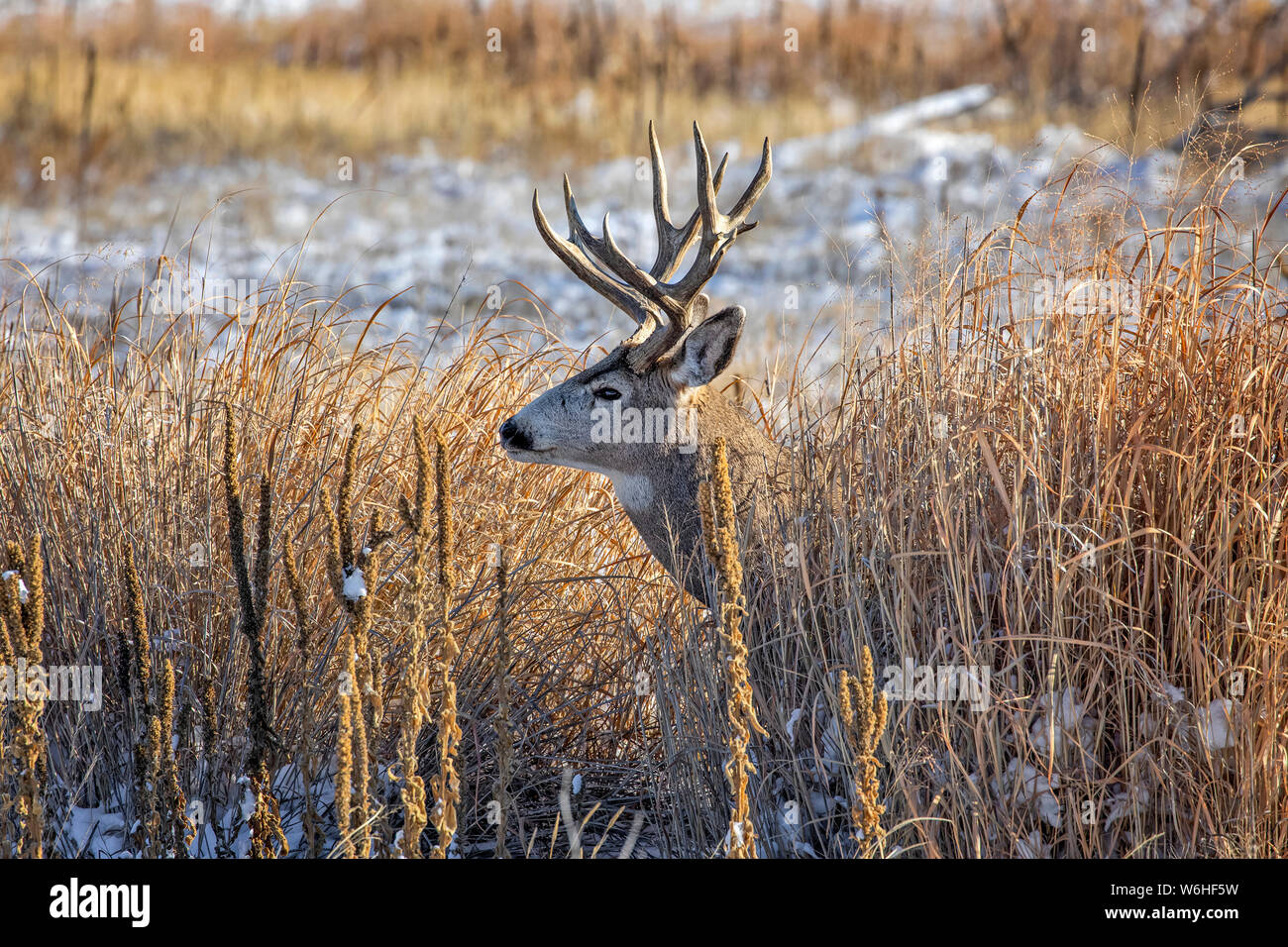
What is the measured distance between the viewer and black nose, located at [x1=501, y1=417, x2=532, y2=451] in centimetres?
423

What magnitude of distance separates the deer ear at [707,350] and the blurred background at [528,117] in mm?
5282

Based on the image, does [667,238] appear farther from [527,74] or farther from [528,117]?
[527,74]

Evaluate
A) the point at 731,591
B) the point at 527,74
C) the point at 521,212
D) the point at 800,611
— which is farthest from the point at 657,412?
the point at 527,74

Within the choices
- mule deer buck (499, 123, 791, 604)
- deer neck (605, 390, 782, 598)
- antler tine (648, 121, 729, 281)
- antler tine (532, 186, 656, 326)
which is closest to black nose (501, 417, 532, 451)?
mule deer buck (499, 123, 791, 604)

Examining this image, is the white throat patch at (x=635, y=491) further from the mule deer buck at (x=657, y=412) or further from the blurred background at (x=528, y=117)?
the blurred background at (x=528, y=117)

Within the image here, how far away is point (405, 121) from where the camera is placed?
18.3m

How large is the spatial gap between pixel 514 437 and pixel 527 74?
17.2 meters

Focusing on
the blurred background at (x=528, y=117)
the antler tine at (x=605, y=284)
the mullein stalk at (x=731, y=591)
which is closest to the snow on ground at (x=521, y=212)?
the blurred background at (x=528, y=117)

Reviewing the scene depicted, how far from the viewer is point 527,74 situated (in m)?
20.2

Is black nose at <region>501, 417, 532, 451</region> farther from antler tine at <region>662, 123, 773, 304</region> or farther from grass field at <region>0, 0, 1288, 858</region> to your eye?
antler tine at <region>662, 123, 773, 304</region>

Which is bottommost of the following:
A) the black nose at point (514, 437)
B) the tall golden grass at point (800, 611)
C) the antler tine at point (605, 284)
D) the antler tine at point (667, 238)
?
the tall golden grass at point (800, 611)

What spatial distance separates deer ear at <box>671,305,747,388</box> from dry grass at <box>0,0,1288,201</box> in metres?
12.0

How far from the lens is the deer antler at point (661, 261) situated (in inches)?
174
